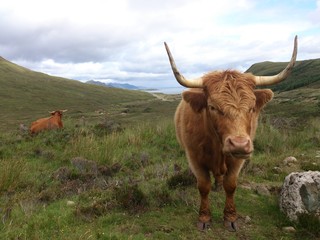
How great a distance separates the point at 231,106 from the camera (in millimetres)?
4195

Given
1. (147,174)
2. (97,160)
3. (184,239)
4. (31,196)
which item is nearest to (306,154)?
(147,174)

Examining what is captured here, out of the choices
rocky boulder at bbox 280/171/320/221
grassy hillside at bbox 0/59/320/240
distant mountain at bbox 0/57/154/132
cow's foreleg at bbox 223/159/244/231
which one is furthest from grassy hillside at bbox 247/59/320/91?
cow's foreleg at bbox 223/159/244/231

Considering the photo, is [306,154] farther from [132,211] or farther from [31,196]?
[31,196]

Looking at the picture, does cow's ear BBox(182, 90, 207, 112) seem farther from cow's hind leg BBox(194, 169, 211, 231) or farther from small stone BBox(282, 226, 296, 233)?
small stone BBox(282, 226, 296, 233)

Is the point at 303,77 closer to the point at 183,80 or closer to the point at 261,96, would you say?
the point at 261,96

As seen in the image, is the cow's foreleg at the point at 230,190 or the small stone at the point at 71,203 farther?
the small stone at the point at 71,203

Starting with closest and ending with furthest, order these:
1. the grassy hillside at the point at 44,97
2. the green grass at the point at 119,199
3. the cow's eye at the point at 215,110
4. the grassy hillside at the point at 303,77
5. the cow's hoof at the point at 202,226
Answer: the cow's eye at the point at 215,110 < the green grass at the point at 119,199 < the cow's hoof at the point at 202,226 < the grassy hillside at the point at 303,77 < the grassy hillside at the point at 44,97

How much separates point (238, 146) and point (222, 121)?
51 centimetres

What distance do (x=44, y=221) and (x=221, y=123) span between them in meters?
2.95

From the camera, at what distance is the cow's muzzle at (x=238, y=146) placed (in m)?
3.80

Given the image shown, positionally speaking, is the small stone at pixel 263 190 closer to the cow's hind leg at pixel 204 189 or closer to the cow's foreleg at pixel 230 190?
the cow's foreleg at pixel 230 190

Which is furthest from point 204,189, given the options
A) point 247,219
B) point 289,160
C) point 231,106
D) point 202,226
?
point 289,160

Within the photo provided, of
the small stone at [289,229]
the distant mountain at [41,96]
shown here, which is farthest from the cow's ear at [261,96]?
the distant mountain at [41,96]

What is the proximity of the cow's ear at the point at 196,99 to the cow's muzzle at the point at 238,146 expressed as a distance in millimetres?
1057
